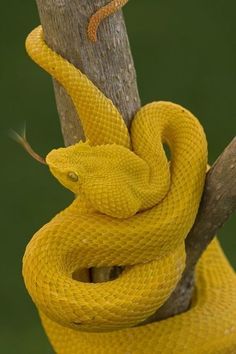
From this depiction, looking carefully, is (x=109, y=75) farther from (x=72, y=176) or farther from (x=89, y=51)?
(x=72, y=176)

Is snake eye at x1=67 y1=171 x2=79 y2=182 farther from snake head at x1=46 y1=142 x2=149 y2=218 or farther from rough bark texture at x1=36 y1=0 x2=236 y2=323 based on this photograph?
rough bark texture at x1=36 y1=0 x2=236 y2=323

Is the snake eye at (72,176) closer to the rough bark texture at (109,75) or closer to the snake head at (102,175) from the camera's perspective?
the snake head at (102,175)

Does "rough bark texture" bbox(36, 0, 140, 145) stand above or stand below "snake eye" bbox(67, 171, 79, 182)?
above

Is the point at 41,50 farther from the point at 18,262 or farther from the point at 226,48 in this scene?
the point at 226,48

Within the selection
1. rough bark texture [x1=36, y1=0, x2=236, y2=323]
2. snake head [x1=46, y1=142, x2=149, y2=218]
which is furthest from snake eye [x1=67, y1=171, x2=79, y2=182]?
rough bark texture [x1=36, y1=0, x2=236, y2=323]

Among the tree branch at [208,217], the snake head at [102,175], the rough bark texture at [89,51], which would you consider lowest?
the tree branch at [208,217]

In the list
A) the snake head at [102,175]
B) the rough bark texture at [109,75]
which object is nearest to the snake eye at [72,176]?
the snake head at [102,175]
